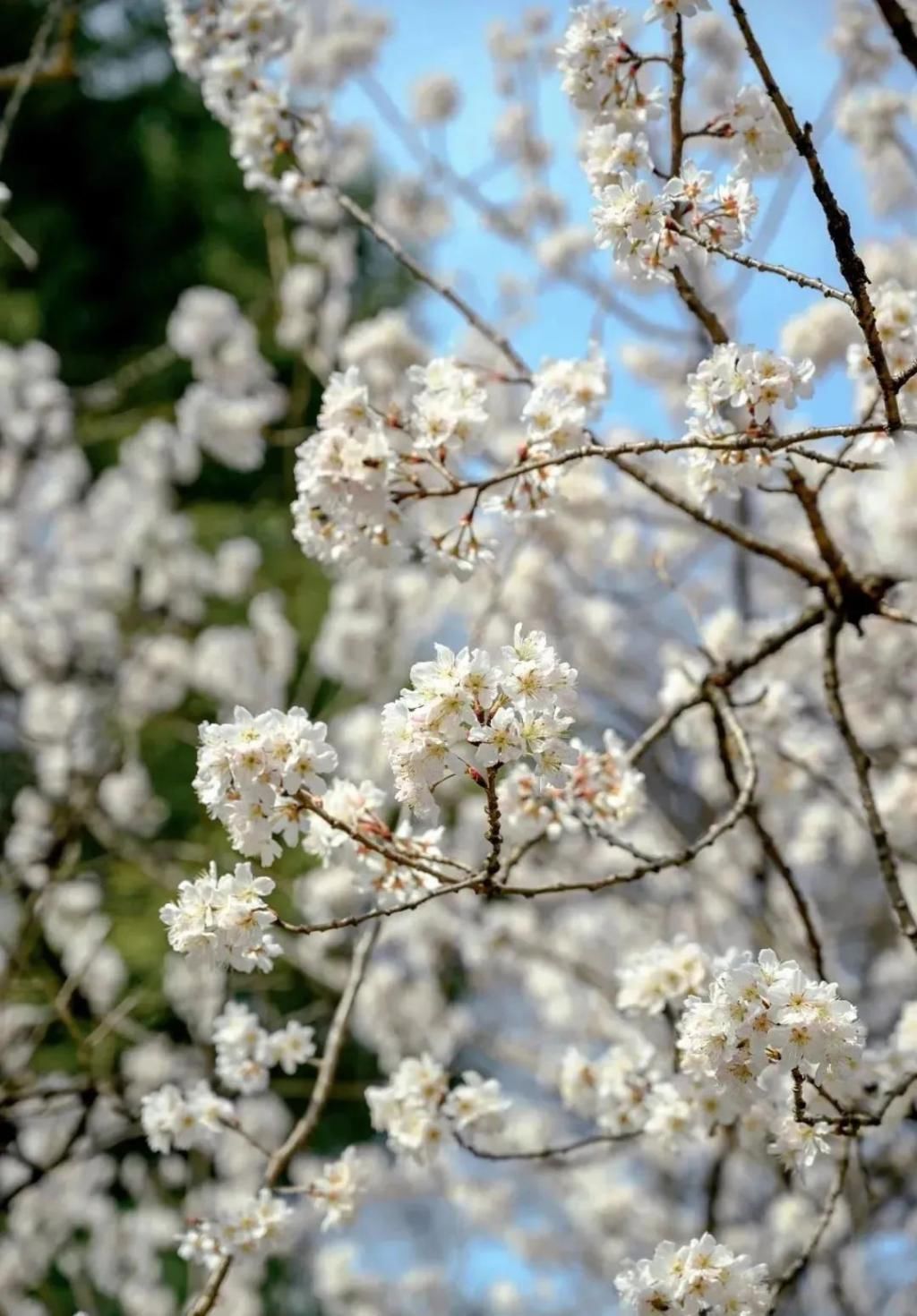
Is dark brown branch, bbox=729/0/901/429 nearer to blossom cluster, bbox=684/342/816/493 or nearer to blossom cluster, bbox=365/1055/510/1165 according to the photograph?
blossom cluster, bbox=684/342/816/493

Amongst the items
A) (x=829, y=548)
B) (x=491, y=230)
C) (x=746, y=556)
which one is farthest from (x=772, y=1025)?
(x=491, y=230)

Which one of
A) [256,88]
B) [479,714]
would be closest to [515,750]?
[479,714]

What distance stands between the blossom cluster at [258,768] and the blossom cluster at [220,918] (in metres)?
0.03

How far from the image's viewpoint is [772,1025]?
3.00 ft

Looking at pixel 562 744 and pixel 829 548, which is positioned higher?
pixel 829 548

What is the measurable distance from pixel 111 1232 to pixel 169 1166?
0.26 m

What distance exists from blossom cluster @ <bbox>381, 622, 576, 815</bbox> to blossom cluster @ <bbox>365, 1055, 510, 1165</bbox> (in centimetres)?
65

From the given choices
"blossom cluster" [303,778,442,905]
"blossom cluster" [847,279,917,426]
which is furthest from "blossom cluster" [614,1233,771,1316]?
"blossom cluster" [847,279,917,426]

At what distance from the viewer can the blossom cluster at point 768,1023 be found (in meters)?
0.90

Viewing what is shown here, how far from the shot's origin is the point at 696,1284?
3.22ft

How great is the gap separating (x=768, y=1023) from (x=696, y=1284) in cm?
24

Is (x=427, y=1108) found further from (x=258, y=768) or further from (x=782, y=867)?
(x=258, y=768)

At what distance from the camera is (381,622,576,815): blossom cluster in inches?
35.1

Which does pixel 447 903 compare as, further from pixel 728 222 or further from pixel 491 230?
pixel 728 222
